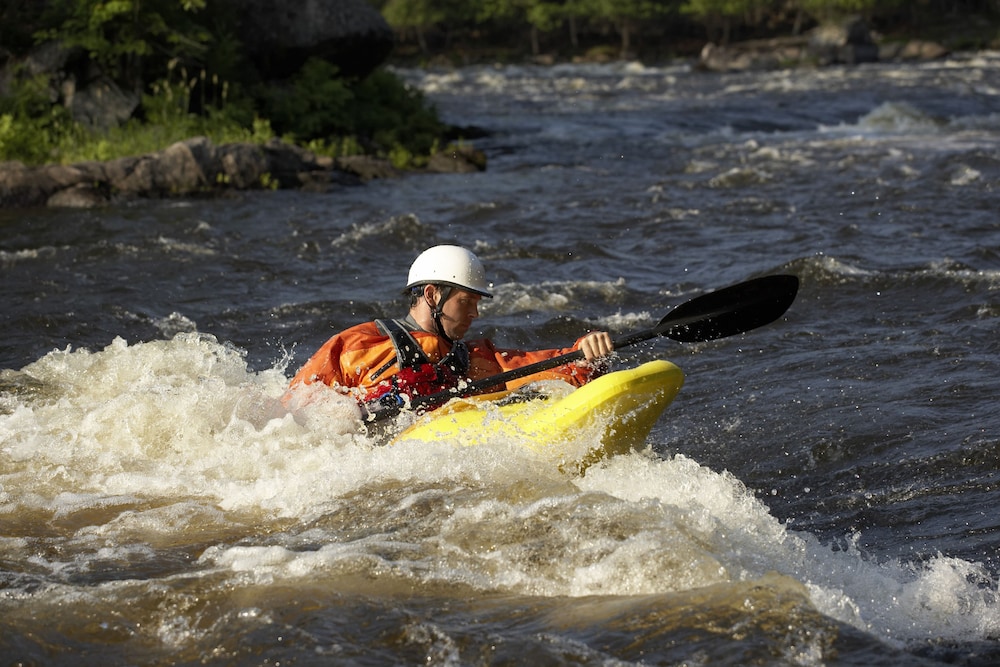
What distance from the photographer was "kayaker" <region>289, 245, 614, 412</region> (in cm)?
509

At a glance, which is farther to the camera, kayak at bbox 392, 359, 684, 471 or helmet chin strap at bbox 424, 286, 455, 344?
helmet chin strap at bbox 424, 286, 455, 344

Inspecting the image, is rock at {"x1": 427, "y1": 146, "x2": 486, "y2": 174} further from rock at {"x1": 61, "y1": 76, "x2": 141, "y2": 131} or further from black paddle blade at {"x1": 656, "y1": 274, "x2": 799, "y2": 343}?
black paddle blade at {"x1": 656, "y1": 274, "x2": 799, "y2": 343}

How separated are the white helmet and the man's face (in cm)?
4

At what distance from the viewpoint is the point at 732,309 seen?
17.4 ft

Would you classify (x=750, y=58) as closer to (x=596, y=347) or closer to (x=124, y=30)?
(x=124, y=30)

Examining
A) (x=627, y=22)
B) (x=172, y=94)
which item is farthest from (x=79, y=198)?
(x=627, y=22)

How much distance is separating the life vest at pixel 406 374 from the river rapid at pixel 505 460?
0.53ft

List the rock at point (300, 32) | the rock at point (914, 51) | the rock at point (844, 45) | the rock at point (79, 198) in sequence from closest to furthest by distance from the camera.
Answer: the rock at point (79, 198) < the rock at point (300, 32) < the rock at point (844, 45) < the rock at point (914, 51)

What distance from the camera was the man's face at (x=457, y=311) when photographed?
5168 mm

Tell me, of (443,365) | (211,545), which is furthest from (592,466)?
(211,545)

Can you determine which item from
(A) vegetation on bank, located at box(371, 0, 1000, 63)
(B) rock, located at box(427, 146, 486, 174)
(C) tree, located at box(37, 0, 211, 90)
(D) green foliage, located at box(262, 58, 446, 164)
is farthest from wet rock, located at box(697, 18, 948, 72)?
(C) tree, located at box(37, 0, 211, 90)

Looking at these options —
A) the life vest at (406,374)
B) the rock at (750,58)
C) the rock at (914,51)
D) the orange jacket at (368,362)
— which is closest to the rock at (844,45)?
the rock at (750,58)

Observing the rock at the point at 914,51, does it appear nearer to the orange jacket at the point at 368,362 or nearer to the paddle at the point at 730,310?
the paddle at the point at 730,310

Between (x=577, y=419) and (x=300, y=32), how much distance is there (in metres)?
12.4
